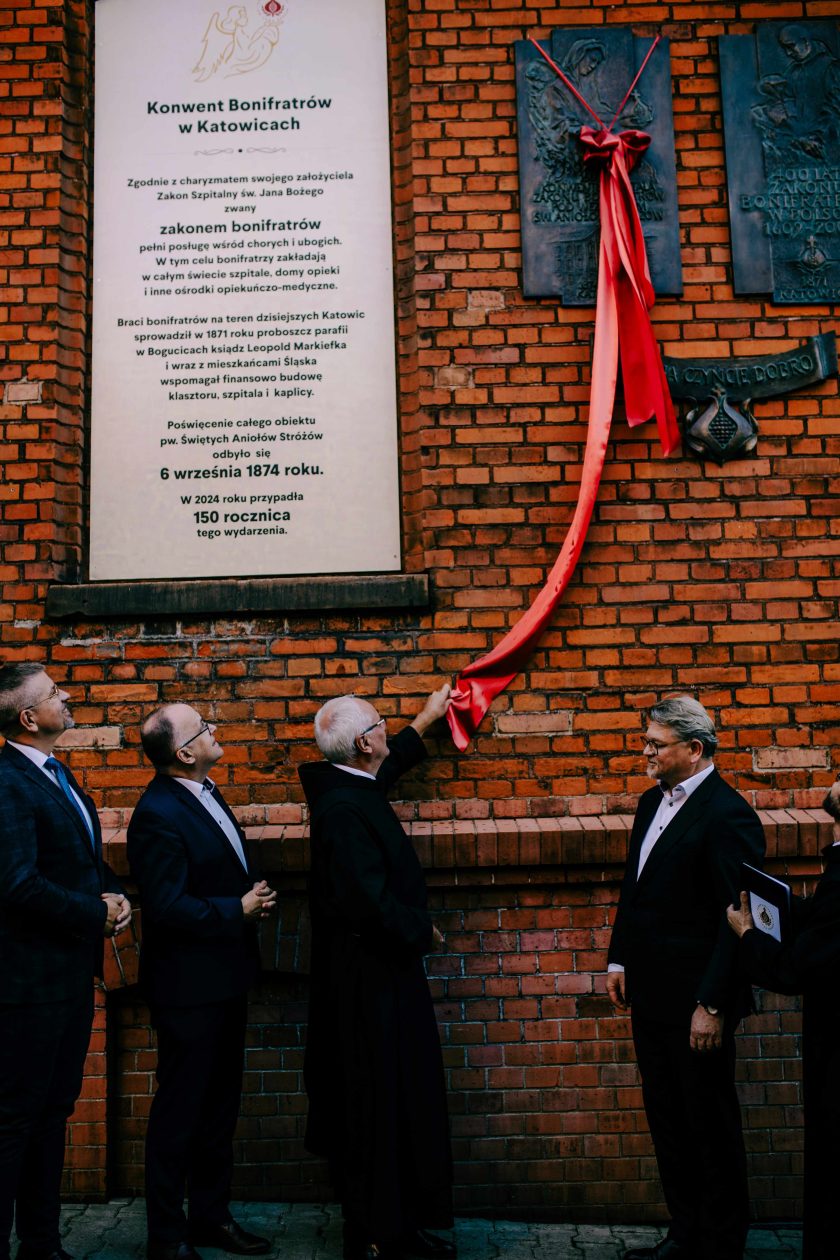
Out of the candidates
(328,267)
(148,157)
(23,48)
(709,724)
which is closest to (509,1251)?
(709,724)

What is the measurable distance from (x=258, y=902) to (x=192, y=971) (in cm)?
30

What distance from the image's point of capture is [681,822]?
3244mm

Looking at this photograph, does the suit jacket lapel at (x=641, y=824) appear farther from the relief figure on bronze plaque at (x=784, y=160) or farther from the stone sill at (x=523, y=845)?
the relief figure on bronze plaque at (x=784, y=160)

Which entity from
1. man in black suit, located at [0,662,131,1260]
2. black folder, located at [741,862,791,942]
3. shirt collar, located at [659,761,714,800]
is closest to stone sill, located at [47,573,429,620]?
man in black suit, located at [0,662,131,1260]

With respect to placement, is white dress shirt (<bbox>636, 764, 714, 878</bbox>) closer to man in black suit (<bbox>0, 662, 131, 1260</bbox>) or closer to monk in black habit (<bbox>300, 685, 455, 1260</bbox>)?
monk in black habit (<bbox>300, 685, 455, 1260</bbox>)

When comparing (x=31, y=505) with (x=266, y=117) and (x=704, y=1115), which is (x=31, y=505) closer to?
(x=266, y=117)

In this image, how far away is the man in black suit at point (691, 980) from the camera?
3.11 metres

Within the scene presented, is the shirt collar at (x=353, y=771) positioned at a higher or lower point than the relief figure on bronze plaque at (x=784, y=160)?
lower

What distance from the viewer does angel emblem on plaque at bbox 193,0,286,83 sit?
4.60 meters

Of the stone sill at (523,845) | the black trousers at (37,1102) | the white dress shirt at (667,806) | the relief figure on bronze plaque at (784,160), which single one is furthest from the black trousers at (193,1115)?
the relief figure on bronze plaque at (784,160)

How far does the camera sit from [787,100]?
14.3 ft

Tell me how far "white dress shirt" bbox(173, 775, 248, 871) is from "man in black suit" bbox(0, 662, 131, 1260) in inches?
13.8

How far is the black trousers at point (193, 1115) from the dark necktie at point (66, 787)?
25.1 inches

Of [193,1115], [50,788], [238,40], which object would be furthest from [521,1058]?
[238,40]
